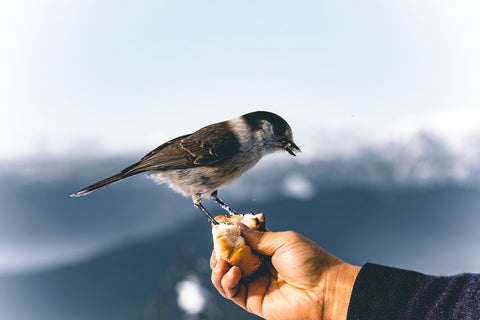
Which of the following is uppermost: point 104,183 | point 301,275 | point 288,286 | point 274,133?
point 274,133

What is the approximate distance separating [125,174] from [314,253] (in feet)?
4.53

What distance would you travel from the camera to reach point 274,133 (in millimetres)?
2572

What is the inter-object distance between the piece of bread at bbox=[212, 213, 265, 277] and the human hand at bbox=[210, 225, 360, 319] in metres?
0.05

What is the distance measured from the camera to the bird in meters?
2.43

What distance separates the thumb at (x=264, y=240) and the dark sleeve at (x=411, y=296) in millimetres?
554

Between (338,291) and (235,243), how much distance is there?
790mm

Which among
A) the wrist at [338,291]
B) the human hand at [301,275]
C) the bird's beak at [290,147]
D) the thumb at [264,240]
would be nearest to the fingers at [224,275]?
the human hand at [301,275]

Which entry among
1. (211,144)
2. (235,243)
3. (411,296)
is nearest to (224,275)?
(235,243)

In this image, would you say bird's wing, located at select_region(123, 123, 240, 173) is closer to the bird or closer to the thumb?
the bird

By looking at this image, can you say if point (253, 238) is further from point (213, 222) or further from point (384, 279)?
point (384, 279)

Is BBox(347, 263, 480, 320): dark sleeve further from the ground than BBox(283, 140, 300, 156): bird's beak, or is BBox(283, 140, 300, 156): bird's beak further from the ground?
BBox(283, 140, 300, 156): bird's beak

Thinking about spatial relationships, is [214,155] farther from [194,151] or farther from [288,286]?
[288,286]

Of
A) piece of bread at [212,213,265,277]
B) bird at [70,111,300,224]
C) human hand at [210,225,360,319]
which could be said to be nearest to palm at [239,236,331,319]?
human hand at [210,225,360,319]

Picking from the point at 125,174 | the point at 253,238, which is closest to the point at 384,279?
the point at 253,238
